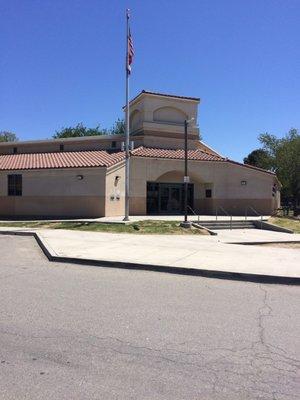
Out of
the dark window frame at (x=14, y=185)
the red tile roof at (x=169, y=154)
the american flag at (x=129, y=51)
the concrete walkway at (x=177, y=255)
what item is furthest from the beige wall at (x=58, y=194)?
the concrete walkway at (x=177, y=255)

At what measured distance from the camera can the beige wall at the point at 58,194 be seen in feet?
93.3

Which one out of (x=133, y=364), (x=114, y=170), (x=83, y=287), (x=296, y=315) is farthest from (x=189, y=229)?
(x=133, y=364)

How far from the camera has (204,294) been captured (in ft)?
28.2

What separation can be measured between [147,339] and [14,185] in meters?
26.2

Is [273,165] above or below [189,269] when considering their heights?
above

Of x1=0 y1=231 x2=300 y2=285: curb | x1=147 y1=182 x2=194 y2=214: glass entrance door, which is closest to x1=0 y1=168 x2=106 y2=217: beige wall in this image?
x1=147 y1=182 x2=194 y2=214: glass entrance door

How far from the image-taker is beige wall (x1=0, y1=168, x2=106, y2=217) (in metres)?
28.4

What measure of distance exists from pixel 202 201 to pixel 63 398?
2997cm

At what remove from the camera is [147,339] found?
227 inches

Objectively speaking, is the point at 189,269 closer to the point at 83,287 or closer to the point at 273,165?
the point at 83,287

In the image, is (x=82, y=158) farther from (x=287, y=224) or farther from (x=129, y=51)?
(x=287, y=224)

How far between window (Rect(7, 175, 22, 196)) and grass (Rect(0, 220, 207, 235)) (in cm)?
515

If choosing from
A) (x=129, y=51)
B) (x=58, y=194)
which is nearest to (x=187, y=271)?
(x=129, y=51)

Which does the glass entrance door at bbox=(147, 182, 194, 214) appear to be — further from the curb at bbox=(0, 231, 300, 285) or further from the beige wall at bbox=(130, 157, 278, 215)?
the curb at bbox=(0, 231, 300, 285)
